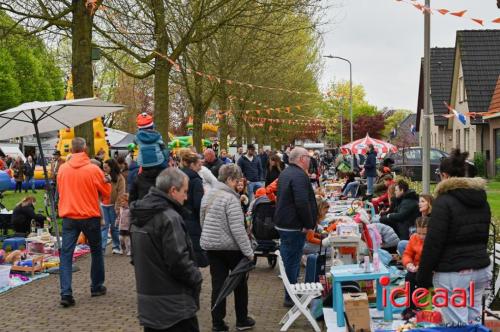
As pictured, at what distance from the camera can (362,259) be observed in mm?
8625

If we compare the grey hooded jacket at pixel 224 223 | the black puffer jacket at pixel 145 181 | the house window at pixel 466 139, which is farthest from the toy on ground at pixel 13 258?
the house window at pixel 466 139

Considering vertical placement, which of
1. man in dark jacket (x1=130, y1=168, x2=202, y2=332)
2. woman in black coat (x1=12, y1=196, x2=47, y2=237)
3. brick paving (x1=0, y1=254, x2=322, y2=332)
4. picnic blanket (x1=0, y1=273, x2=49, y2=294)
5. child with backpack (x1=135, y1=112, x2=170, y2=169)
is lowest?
brick paving (x1=0, y1=254, x2=322, y2=332)

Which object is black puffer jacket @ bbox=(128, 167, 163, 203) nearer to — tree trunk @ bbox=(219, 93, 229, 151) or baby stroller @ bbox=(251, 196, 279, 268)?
baby stroller @ bbox=(251, 196, 279, 268)

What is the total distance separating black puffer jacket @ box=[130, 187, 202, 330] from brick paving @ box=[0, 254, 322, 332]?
2.84 m

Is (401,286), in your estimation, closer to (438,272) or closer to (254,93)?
(438,272)

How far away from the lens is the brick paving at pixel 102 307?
7849 mm

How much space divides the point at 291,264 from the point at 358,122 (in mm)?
66933

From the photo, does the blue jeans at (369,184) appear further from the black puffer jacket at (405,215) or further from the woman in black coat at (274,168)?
the black puffer jacket at (405,215)

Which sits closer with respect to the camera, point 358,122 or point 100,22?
point 100,22

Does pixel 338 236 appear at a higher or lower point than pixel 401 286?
higher

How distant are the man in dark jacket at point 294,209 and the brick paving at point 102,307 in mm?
707

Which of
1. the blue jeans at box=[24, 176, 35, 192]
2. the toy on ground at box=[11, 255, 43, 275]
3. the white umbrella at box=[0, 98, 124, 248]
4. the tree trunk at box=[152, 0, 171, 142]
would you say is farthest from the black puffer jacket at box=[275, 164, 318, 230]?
the blue jeans at box=[24, 176, 35, 192]

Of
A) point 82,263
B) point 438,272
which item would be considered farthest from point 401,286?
point 82,263

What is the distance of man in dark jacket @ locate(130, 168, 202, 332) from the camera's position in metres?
4.80
